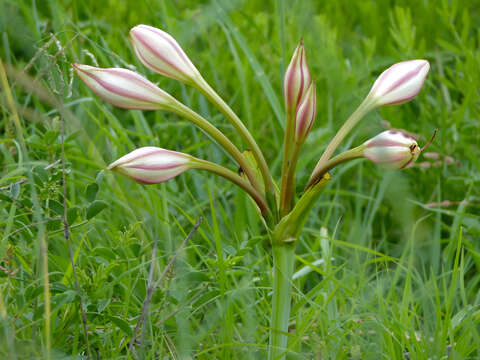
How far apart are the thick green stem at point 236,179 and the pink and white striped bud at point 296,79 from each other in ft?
0.58

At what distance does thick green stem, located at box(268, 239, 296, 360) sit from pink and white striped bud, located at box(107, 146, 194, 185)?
27cm

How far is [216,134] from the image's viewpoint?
1.31 m

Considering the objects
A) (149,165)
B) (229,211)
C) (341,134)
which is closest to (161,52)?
(149,165)

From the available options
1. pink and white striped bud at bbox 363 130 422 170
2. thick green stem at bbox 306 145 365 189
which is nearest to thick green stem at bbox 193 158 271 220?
thick green stem at bbox 306 145 365 189

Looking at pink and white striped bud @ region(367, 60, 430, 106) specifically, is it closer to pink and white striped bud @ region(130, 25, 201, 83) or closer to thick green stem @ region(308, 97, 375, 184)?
thick green stem @ region(308, 97, 375, 184)

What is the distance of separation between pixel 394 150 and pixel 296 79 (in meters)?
0.25

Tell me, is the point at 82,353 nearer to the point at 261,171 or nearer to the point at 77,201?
the point at 261,171

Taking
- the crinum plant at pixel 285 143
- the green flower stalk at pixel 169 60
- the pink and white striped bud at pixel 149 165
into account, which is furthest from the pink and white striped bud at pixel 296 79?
the pink and white striped bud at pixel 149 165

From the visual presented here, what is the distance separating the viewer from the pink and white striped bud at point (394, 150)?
3.94ft

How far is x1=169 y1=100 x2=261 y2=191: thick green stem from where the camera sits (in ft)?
4.29

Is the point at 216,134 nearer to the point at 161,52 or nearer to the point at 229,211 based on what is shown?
the point at 161,52

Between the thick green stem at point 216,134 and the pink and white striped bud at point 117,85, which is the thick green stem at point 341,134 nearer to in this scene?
the thick green stem at point 216,134

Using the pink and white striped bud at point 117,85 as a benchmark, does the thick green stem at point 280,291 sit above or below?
below

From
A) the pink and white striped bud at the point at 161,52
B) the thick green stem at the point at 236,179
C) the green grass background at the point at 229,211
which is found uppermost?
the pink and white striped bud at the point at 161,52
